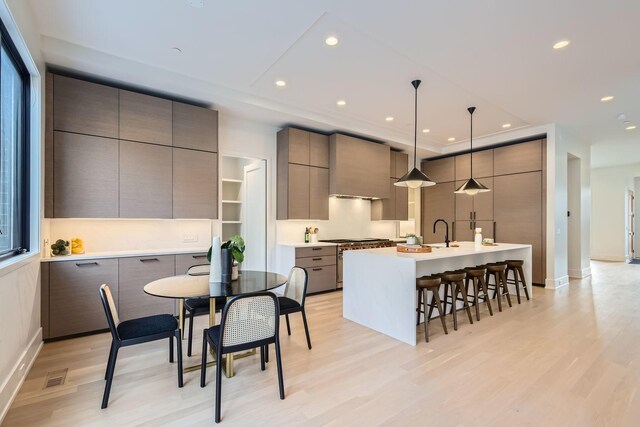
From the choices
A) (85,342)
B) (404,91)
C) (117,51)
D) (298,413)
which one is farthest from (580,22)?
(85,342)

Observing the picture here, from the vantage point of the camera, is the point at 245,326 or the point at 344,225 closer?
the point at 245,326

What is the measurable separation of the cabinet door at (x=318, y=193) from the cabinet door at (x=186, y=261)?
2004mm

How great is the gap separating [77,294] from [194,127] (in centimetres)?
232

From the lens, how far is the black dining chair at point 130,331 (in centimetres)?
210

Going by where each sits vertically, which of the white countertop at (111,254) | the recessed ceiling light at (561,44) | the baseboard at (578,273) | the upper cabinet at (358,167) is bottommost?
the baseboard at (578,273)

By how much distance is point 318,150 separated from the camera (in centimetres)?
543

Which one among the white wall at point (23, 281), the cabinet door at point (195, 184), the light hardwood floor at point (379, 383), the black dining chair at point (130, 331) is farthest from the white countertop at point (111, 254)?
the black dining chair at point (130, 331)

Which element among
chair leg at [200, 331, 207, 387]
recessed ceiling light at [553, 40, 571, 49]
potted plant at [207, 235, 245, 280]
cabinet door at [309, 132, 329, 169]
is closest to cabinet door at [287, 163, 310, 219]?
cabinet door at [309, 132, 329, 169]

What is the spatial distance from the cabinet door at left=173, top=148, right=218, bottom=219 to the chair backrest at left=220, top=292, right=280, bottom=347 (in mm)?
2416

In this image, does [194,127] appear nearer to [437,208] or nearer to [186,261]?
[186,261]

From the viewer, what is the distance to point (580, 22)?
269 cm

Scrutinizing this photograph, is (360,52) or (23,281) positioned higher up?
(360,52)

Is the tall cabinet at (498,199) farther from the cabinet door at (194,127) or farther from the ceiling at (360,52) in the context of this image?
the cabinet door at (194,127)

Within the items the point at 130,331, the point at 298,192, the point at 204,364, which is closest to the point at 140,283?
the point at 130,331
